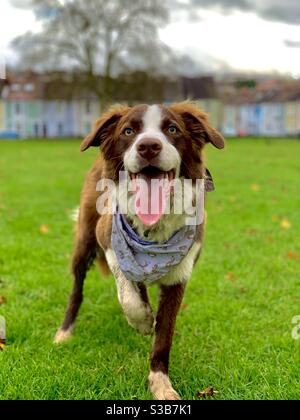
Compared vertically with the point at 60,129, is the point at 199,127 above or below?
above

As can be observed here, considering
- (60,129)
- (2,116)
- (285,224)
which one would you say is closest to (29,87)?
(2,116)

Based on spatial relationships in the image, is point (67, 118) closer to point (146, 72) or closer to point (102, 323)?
point (146, 72)

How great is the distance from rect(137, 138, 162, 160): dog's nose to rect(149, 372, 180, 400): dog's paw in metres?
1.54

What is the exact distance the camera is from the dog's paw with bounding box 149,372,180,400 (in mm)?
3469

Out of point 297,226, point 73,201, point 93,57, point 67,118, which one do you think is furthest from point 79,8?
point 297,226

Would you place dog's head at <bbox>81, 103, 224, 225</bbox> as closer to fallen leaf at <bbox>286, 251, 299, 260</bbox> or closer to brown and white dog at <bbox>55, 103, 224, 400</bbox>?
brown and white dog at <bbox>55, 103, 224, 400</bbox>

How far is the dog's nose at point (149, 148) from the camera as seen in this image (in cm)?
318

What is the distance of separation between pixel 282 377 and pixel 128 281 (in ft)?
4.30

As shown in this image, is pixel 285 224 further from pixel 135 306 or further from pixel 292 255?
pixel 135 306

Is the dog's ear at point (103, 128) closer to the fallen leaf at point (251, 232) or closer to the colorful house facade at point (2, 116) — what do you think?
the fallen leaf at point (251, 232)

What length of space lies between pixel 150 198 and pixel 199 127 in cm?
63

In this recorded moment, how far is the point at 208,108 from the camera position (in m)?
62.9

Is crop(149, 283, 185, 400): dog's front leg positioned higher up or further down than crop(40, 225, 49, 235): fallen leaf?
higher up

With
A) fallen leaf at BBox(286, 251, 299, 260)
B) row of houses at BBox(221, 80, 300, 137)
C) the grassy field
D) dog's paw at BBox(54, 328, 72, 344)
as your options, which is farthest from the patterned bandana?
row of houses at BBox(221, 80, 300, 137)
